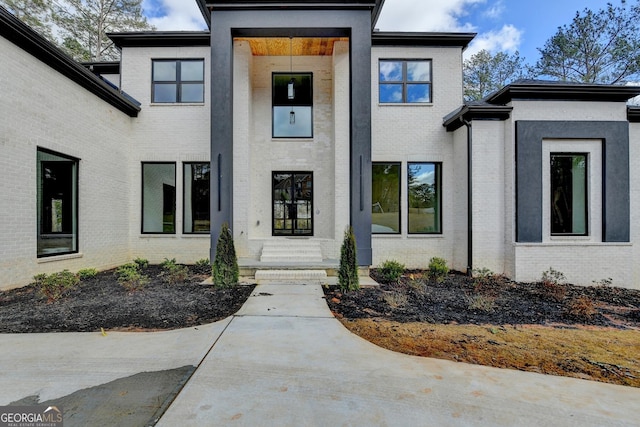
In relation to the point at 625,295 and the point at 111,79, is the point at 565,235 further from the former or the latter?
the point at 111,79

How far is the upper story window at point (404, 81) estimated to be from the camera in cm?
965

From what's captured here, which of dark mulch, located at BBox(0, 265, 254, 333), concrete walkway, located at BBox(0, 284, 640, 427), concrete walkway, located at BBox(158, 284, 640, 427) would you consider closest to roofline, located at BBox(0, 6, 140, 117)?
dark mulch, located at BBox(0, 265, 254, 333)

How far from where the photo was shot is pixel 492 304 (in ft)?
17.9

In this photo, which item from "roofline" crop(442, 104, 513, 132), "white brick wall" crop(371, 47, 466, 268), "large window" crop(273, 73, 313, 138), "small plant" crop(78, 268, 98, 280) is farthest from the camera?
"large window" crop(273, 73, 313, 138)

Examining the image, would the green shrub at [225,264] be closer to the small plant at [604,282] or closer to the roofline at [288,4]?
the roofline at [288,4]

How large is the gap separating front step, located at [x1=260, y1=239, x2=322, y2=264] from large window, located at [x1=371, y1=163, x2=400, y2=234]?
85.6 inches

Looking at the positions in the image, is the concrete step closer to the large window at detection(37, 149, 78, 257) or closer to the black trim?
the large window at detection(37, 149, 78, 257)

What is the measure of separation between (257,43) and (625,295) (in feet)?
37.1

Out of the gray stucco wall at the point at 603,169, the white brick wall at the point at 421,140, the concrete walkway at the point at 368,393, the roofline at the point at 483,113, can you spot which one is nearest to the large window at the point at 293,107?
the white brick wall at the point at 421,140

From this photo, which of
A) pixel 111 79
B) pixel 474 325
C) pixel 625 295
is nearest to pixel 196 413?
pixel 474 325

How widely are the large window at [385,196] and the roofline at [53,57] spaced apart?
762cm

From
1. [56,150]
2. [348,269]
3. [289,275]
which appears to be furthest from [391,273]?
[56,150]

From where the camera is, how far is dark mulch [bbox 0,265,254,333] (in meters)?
4.09

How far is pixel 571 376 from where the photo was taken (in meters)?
2.83
